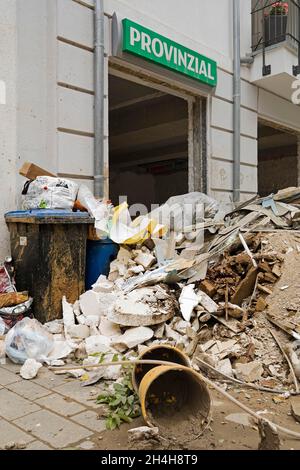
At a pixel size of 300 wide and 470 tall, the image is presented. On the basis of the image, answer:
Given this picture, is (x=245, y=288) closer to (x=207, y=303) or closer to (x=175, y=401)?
(x=207, y=303)

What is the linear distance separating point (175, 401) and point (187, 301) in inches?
53.8

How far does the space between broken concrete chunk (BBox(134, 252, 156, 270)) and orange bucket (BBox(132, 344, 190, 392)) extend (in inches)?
76.0

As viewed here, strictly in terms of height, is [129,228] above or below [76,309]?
above

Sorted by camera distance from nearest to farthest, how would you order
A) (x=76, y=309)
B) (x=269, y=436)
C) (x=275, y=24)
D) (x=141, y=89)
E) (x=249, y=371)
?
(x=269, y=436)
(x=249, y=371)
(x=76, y=309)
(x=275, y=24)
(x=141, y=89)

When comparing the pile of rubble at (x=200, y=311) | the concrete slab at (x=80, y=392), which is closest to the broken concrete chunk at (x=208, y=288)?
the pile of rubble at (x=200, y=311)

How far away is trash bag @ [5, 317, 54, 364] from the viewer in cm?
302

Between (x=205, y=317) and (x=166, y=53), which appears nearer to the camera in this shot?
(x=205, y=317)

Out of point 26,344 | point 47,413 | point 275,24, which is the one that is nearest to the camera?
point 47,413

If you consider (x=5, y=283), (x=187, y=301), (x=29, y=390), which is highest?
(x=5, y=283)

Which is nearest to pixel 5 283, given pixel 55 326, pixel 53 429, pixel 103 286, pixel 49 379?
pixel 55 326

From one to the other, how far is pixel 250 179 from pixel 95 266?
15.4 feet

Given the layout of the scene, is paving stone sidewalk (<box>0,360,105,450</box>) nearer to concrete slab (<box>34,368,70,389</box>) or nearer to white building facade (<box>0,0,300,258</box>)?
concrete slab (<box>34,368,70,389</box>)

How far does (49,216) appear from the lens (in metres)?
3.67
